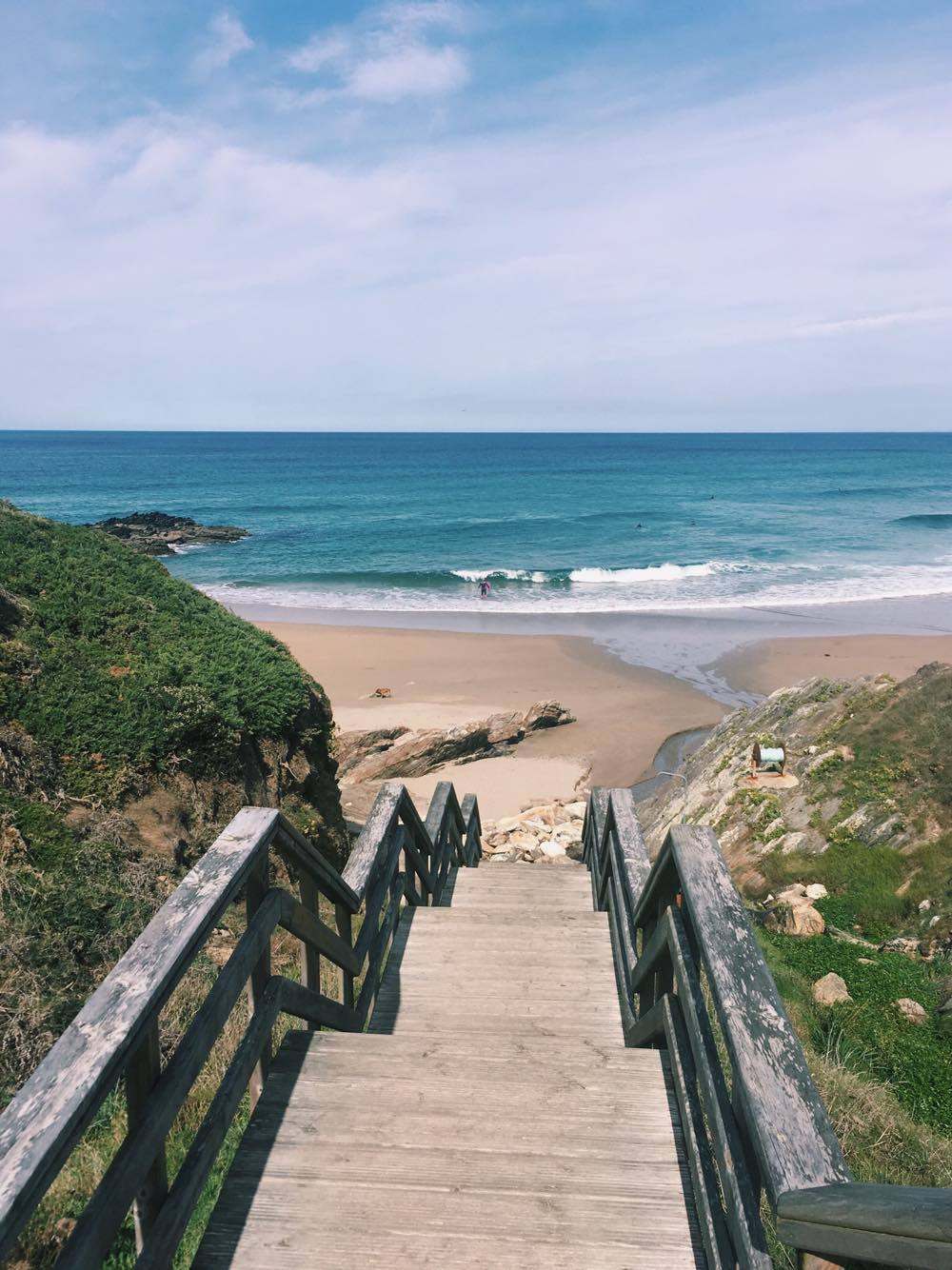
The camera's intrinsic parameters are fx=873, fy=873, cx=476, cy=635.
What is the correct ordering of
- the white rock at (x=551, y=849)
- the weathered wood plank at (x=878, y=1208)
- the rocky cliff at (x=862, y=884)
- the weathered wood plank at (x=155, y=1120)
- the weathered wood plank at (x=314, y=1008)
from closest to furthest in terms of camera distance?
the weathered wood plank at (x=878, y=1208) → the weathered wood plank at (x=155, y=1120) → the weathered wood plank at (x=314, y=1008) → the rocky cliff at (x=862, y=884) → the white rock at (x=551, y=849)

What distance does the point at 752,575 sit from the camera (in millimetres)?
38469

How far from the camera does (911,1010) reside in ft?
19.1

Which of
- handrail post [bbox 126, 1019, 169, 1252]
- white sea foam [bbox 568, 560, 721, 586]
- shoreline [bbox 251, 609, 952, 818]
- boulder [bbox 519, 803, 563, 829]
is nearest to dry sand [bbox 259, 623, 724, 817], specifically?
shoreline [bbox 251, 609, 952, 818]

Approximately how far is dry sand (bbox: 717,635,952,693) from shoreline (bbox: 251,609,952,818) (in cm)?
5

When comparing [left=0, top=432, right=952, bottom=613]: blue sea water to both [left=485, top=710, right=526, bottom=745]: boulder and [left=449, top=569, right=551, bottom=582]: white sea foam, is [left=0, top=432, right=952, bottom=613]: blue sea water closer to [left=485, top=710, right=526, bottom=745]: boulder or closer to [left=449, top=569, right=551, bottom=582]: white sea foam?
[left=449, top=569, right=551, bottom=582]: white sea foam

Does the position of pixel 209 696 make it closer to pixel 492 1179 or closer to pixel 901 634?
pixel 492 1179

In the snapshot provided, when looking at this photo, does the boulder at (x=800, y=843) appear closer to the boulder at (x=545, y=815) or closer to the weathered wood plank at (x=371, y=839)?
the weathered wood plank at (x=371, y=839)

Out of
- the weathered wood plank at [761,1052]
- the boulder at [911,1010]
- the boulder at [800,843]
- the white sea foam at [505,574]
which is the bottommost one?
the white sea foam at [505,574]

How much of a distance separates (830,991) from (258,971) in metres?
4.64

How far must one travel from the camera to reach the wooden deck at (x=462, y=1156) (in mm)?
2510

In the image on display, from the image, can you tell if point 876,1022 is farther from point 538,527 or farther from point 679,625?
point 538,527

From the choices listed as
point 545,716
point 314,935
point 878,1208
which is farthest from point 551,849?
point 878,1208

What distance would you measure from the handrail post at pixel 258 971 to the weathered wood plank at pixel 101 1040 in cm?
22

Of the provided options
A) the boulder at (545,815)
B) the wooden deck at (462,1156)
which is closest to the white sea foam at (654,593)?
the boulder at (545,815)
